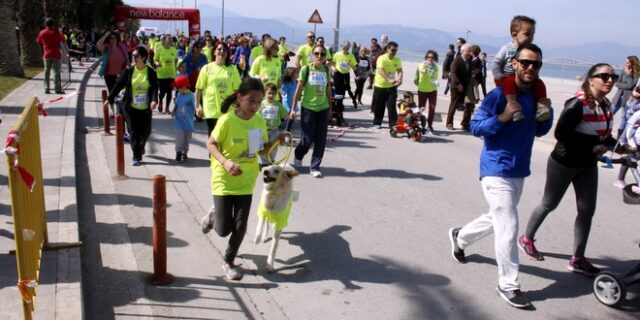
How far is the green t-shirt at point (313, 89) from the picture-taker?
8.17 metres

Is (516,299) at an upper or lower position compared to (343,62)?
lower

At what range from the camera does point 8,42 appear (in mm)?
17938

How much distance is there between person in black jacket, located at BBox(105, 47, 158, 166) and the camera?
8.48 m

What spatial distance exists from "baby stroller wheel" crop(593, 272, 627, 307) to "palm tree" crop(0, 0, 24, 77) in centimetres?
1778

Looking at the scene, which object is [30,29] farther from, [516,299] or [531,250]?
[516,299]

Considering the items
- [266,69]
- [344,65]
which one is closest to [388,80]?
[344,65]

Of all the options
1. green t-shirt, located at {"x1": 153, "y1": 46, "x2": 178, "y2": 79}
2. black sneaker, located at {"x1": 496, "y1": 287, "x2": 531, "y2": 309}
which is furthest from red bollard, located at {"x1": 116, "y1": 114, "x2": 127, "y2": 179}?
green t-shirt, located at {"x1": 153, "y1": 46, "x2": 178, "y2": 79}

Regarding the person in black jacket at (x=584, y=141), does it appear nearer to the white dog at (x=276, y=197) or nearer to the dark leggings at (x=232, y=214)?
the white dog at (x=276, y=197)

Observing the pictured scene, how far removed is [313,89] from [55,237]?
4170 mm

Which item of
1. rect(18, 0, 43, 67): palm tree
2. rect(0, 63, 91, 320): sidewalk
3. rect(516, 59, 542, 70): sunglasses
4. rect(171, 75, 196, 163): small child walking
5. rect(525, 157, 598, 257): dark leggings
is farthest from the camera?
rect(18, 0, 43, 67): palm tree

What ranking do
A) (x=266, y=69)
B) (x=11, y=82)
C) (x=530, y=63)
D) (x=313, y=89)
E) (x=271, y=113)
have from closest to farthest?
(x=530, y=63) → (x=271, y=113) → (x=313, y=89) → (x=266, y=69) → (x=11, y=82)

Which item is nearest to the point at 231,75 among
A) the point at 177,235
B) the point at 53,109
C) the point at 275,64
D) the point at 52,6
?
the point at 275,64

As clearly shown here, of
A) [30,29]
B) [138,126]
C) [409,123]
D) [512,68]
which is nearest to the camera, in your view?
[512,68]

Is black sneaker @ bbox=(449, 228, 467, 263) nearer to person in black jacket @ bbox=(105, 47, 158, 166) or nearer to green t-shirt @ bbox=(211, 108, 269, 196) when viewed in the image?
green t-shirt @ bbox=(211, 108, 269, 196)
